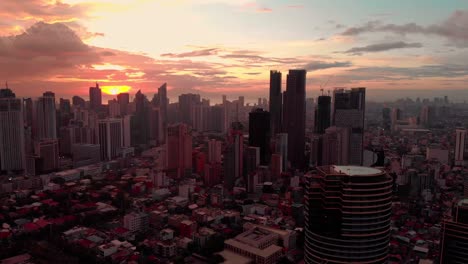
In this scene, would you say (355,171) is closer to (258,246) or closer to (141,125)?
(258,246)

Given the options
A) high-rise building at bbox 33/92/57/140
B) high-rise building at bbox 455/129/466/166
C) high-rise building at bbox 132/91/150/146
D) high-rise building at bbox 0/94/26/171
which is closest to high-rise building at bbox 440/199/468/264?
high-rise building at bbox 455/129/466/166

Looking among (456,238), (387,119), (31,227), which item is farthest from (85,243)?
(387,119)

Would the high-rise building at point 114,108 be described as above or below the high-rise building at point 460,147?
above

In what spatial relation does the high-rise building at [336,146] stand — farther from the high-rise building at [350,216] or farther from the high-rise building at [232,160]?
the high-rise building at [350,216]

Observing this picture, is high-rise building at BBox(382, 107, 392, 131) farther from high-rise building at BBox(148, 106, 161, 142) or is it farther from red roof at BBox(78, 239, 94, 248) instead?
red roof at BBox(78, 239, 94, 248)

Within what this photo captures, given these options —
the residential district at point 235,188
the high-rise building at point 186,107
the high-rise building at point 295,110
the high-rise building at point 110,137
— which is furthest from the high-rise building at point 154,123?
the high-rise building at point 295,110

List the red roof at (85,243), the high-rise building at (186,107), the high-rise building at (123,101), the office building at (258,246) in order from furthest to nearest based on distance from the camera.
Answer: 1. the high-rise building at (186,107)
2. the high-rise building at (123,101)
3. the red roof at (85,243)
4. the office building at (258,246)
